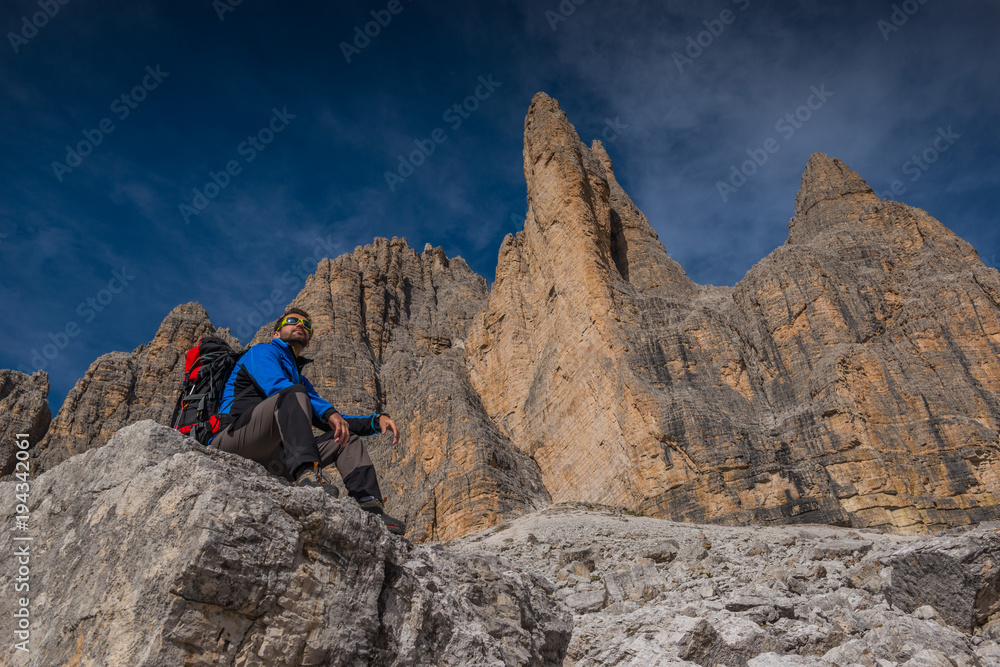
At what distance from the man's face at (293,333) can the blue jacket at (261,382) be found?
9.3 inches

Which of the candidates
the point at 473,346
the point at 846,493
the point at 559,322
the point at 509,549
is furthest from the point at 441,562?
the point at 473,346

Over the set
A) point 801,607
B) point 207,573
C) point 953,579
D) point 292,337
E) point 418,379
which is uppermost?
point 418,379

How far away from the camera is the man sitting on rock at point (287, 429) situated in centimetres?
506

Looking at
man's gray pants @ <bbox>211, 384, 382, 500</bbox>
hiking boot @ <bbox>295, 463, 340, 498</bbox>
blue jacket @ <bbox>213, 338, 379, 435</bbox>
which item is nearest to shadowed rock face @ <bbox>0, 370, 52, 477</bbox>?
blue jacket @ <bbox>213, 338, 379, 435</bbox>

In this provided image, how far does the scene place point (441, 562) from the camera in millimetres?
6230

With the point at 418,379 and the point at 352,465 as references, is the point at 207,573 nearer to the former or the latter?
the point at 352,465

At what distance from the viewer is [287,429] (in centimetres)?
507

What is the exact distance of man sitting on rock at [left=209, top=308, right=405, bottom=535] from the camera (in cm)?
506

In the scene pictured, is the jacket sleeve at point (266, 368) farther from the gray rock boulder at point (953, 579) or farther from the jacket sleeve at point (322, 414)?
the gray rock boulder at point (953, 579)

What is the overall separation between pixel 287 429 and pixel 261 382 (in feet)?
2.16

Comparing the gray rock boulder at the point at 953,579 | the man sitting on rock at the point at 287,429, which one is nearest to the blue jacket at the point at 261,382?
the man sitting on rock at the point at 287,429

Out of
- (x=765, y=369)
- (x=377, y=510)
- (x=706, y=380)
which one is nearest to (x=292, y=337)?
(x=377, y=510)

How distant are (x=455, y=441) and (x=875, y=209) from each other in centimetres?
3163

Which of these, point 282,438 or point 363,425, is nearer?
point 282,438
